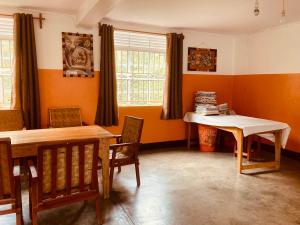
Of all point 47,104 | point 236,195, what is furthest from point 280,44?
point 47,104

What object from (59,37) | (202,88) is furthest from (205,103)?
(59,37)

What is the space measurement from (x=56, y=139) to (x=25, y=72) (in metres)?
1.76

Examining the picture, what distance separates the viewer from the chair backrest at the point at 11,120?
3674 mm

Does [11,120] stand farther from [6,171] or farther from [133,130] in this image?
[6,171]

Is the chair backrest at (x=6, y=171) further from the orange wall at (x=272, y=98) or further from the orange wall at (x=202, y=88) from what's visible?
the orange wall at (x=272, y=98)

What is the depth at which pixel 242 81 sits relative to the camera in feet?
18.7

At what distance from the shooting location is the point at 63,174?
215 centimetres

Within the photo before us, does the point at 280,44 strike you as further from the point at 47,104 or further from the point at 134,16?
the point at 47,104

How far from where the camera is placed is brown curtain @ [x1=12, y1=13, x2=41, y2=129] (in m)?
3.85

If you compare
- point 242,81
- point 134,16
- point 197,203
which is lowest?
point 197,203

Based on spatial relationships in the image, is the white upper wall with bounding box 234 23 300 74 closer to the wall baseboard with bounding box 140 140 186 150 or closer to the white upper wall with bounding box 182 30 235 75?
the white upper wall with bounding box 182 30 235 75

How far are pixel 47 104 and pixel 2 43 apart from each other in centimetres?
114

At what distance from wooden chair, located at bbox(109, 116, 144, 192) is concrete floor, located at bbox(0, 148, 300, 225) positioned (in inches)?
13.5

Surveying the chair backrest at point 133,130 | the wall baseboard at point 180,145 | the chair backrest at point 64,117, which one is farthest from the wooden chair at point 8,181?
the wall baseboard at point 180,145
